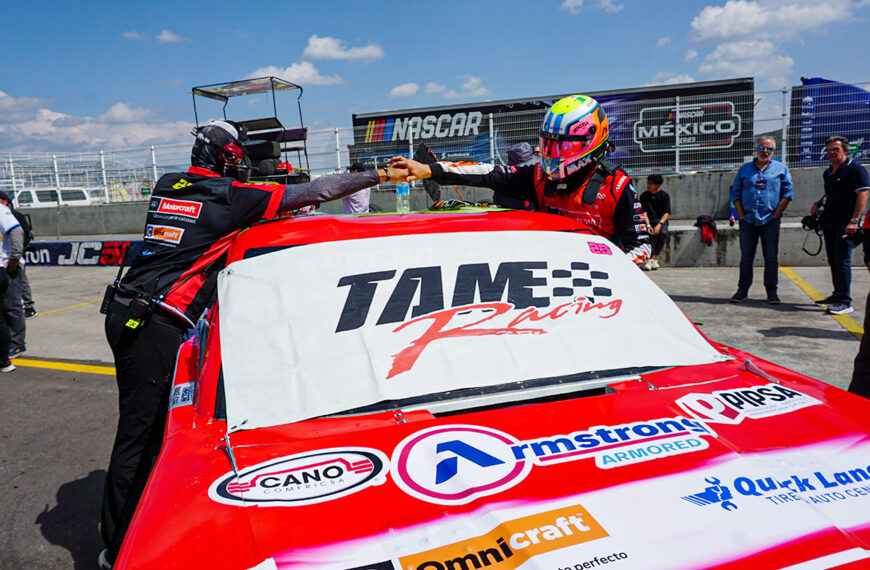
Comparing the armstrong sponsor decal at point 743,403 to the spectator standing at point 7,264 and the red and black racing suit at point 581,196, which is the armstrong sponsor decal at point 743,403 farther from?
the spectator standing at point 7,264

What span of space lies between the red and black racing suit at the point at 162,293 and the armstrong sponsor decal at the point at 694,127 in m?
10.3

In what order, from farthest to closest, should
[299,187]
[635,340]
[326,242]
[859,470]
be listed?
[299,187] < [326,242] < [635,340] < [859,470]

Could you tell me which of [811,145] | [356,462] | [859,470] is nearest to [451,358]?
[356,462]

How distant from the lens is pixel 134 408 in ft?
7.91

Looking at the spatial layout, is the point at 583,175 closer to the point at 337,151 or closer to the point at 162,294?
the point at 162,294

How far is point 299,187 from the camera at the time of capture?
106 inches

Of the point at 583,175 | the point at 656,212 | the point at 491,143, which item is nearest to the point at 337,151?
the point at 491,143

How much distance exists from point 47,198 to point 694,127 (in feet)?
67.0

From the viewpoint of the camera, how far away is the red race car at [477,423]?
114 centimetres

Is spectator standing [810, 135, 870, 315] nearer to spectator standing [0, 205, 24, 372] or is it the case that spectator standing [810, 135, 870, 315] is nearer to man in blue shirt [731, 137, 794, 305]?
man in blue shirt [731, 137, 794, 305]

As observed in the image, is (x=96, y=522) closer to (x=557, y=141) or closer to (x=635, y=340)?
(x=635, y=340)

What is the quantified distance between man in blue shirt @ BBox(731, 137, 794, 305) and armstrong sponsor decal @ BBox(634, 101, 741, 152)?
4.34 metres

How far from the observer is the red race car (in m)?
1.14

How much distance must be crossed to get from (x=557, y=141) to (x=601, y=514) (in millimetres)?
2276
